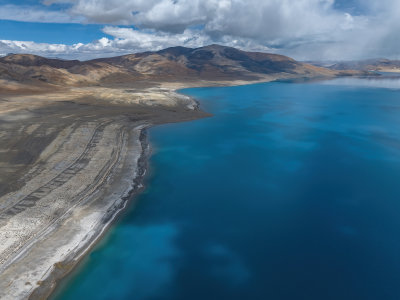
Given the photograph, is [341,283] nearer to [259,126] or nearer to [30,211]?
[30,211]

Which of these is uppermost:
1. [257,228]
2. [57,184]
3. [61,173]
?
[61,173]

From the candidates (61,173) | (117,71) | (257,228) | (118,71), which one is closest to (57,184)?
(61,173)

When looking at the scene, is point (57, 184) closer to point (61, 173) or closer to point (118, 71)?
point (61, 173)

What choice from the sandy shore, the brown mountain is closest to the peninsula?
the sandy shore

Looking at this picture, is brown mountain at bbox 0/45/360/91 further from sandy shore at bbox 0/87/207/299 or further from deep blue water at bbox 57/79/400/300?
deep blue water at bbox 57/79/400/300

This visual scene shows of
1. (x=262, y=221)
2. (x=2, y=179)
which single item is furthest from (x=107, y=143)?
(x=262, y=221)

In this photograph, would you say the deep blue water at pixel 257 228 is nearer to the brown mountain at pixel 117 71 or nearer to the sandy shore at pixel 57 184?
the sandy shore at pixel 57 184
